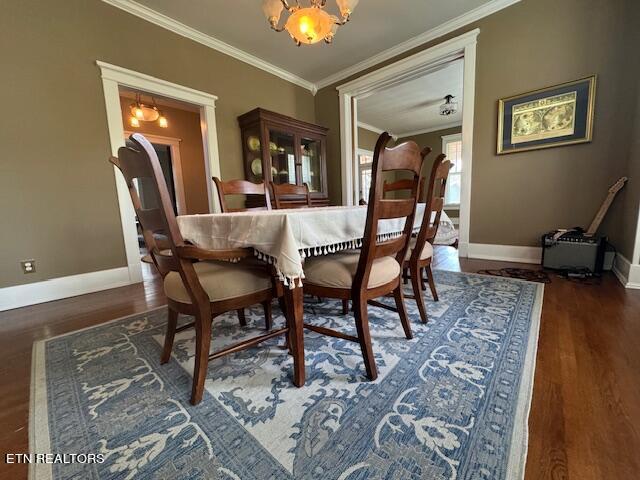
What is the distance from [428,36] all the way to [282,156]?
2.28m

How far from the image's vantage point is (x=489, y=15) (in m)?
2.71

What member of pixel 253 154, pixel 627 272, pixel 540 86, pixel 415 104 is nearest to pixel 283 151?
pixel 253 154

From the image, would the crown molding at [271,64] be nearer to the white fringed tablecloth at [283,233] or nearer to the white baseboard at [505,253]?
the white baseboard at [505,253]

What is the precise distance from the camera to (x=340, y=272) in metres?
1.08

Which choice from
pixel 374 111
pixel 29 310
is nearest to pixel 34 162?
pixel 29 310

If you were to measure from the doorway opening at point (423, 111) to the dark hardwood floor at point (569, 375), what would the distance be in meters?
1.20

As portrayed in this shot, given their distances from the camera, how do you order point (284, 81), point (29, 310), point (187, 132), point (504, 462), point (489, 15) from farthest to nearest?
point (187, 132) → point (284, 81) → point (489, 15) → point (29, 310) → point (504, 462)

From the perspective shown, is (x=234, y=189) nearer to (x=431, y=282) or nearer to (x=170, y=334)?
(x=170, y=334)

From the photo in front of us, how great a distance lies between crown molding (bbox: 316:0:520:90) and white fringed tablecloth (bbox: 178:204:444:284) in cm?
308

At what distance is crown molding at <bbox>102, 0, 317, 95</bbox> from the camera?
2455 mm

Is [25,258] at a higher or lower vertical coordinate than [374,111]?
lower

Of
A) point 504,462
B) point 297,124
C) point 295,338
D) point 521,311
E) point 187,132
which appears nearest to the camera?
point 504,462

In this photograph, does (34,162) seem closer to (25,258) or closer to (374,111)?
(25,258)

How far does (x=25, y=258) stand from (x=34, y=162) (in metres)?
0.78
